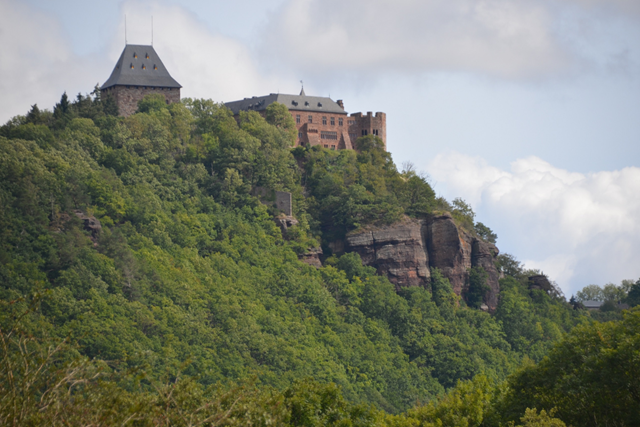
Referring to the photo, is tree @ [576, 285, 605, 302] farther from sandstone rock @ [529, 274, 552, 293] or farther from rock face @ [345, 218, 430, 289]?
rock face @ [345, 218, 430, 289]

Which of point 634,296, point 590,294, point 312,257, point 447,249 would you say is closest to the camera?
point 312,257

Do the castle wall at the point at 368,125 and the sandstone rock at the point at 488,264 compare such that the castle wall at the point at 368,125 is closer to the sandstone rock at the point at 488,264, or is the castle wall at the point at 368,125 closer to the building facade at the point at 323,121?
the building facade at the point at 323,121

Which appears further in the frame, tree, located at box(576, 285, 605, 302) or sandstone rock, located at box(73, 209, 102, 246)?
tree, located at box(576, 285, 605, 302)

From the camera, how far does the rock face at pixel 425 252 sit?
93.8m

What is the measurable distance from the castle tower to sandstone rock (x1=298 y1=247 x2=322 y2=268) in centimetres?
2284

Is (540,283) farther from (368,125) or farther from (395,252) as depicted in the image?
(368,125)

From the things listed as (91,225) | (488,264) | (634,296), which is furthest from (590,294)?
(91,225)

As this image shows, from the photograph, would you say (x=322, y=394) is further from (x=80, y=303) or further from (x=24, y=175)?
(x=24, y=175)

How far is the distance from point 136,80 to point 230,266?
86.8 feet

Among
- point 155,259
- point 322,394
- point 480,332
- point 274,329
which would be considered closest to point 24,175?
point 155,259

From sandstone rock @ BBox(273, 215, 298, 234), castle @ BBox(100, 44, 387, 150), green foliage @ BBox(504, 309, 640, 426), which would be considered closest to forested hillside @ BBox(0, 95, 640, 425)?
sandstone rock @ BBox(273, 215, 298, 234)

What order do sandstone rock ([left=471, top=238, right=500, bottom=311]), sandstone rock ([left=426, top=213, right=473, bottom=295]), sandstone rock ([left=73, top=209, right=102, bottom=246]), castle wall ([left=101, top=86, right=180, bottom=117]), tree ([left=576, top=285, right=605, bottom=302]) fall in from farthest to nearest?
tree ([left=576, top=285, right=605, bottom=302]) → sandstone rock ([left=471, top=238, right=500, bottom=311]) → sandstone rock ([left=426, top=213, right=473, bottom=295]) → castle wall ([left=101, top=86, right=180, bottom=117]) → sandstone rock ([left=73, top=209, right=102, bottom=246])

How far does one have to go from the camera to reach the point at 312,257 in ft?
300

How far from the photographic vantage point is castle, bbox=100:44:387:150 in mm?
96500
